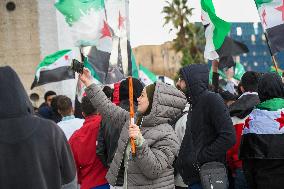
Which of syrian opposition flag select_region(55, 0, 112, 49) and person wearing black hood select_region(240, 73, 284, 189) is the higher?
syrian opposition flag select_region(55, 0, 112, 49)

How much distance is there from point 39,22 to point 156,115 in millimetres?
25044

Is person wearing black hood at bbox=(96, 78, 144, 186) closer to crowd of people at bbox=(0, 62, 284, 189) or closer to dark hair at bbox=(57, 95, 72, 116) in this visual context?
crowd of people at bbox=(0, 62, 284, 189)

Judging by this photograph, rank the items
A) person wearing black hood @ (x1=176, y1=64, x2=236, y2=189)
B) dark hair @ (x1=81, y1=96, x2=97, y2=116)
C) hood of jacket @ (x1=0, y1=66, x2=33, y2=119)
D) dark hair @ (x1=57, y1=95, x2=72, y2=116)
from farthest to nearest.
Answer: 1. dark hair @ (x1=57, y1=95, x2=72, y2=116)
2. dark hair @ (x1=81, y1=96, x2=97, y2=116)
3. person wearing black hood @ (x1=176, y1=64, x2=236, y2=189)
4. hood of jacket @ (x1=0, y1=66, x2=33, y2=119)

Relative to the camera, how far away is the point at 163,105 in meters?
4.77

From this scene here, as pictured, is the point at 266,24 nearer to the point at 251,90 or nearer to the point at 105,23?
the point at 251,90

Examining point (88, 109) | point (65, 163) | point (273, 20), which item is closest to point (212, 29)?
point (273, 20)

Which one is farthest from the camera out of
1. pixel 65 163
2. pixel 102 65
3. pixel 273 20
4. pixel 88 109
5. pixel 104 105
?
pixel 102 65

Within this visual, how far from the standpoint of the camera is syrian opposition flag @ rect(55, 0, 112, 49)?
838 centimetres

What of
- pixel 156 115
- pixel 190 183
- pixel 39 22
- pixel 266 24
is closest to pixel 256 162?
pixel 190 183

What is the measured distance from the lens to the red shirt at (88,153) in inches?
233

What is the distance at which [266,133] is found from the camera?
502 centimetres

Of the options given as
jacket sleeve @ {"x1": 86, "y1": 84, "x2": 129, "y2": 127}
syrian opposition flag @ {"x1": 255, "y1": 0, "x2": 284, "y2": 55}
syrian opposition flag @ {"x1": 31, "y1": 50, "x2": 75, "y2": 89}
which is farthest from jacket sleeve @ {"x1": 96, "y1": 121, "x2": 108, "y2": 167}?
syrian opposition flag @ {"x1": 31, "y1": 50, "x2": 75, "y2": 89}

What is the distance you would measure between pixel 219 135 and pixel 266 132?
628 millimetres

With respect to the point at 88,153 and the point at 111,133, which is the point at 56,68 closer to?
the point at 88,153
